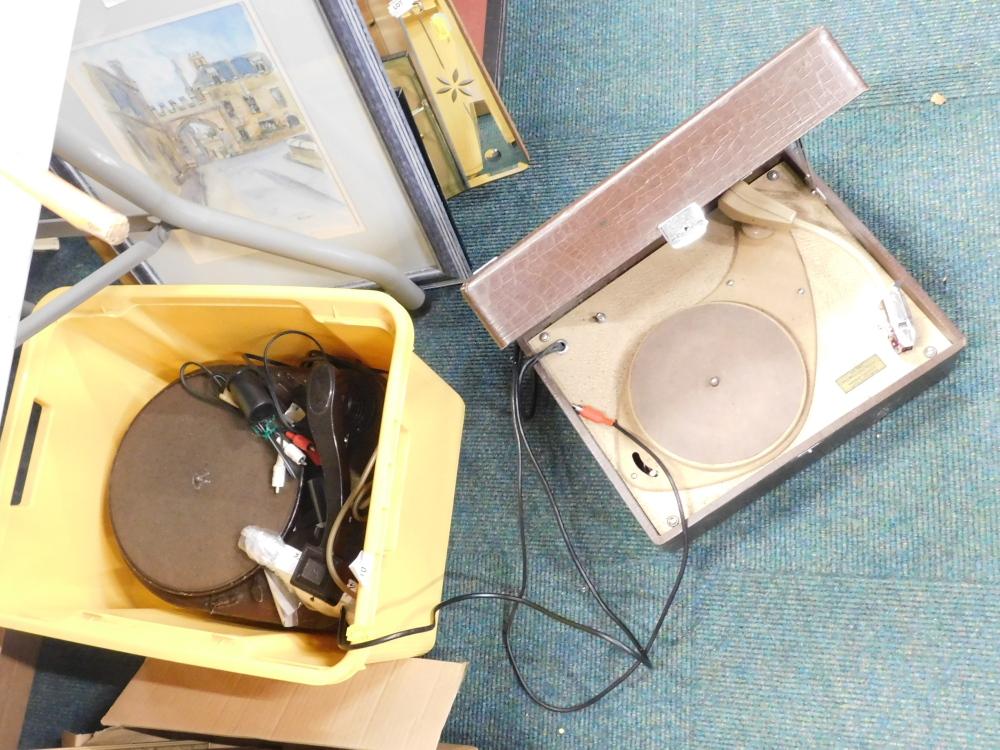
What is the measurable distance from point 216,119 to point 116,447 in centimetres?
46

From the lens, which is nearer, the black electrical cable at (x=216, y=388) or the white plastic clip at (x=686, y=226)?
the white plastic clip at (x=686, y=226)

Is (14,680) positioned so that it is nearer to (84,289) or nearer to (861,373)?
(84,289)

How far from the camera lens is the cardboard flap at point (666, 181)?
71 cm

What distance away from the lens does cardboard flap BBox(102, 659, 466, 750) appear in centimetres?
92

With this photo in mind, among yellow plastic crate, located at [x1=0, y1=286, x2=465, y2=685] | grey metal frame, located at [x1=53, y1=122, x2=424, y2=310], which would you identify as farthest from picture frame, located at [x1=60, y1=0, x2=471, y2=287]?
yellow plastic crate, located at [x1=0, y1=286, x2=465, y2=685]

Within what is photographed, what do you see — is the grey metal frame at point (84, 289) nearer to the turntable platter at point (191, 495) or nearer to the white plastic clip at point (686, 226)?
the turntable platter at point (191, 495)

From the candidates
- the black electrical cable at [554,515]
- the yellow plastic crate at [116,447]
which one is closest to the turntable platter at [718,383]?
the black electrical cable at [554,515]

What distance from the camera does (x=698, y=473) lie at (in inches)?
36.0

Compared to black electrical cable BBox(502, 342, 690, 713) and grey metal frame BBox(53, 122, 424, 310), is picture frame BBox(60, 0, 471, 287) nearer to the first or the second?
grey metal frame BBox(53, 122, 424, 310)

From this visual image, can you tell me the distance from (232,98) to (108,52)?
14 centimetres

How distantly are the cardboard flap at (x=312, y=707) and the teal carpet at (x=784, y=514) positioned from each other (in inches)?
6.1

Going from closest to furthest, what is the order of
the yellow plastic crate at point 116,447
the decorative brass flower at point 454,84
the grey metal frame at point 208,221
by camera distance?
the grey metal frame at point 208,221
the yellow plastic crate at point 116,447
the decorative brass flower at point 454,84

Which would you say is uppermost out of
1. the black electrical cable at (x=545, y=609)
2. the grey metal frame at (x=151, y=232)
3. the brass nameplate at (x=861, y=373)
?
the grey metal frame at (x=151, y=232)

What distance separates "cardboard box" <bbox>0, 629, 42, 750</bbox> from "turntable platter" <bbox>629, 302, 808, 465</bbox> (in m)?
1.03
